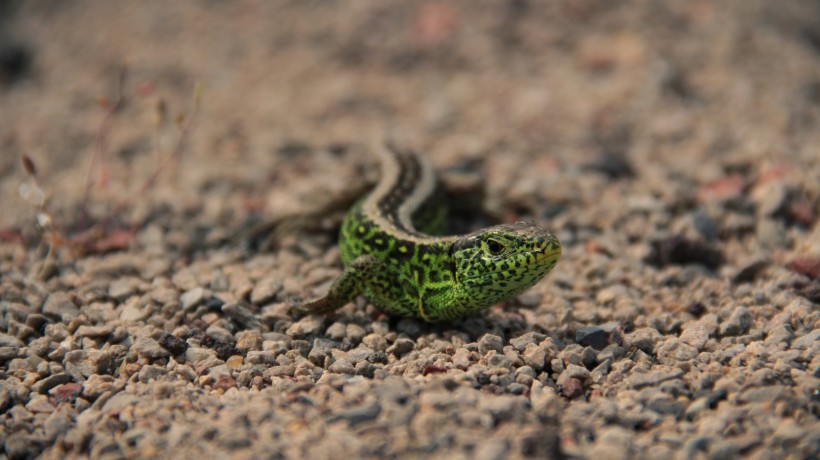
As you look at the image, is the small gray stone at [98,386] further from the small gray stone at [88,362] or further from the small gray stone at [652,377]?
the small gray stone at [652,377]

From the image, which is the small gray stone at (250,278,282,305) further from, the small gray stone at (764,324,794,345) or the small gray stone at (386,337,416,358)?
the small gray stone at (764,324,794,345)

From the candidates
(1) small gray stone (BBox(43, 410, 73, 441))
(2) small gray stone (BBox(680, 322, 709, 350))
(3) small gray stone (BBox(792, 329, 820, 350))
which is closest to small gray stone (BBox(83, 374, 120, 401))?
(1) small gray stone (BBox(43, 410, 73, 441))

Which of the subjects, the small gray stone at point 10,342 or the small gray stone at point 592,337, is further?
the small gray stone at point 592,337

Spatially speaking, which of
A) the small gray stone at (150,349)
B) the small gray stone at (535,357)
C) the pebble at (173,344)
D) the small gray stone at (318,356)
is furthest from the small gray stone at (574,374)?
the small gray stone at (150,349)

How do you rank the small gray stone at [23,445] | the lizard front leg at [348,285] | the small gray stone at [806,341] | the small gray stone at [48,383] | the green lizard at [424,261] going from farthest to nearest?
the lizard front leg at [348,285] < the green lizard at [424,261] < the small gray stone at [806,341] < the small gray stone at [48,383] < the small gray stone at [23,445]

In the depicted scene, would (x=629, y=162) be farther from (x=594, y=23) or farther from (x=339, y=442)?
(x=339, y=442)

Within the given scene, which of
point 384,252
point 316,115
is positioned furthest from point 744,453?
point 316,115
